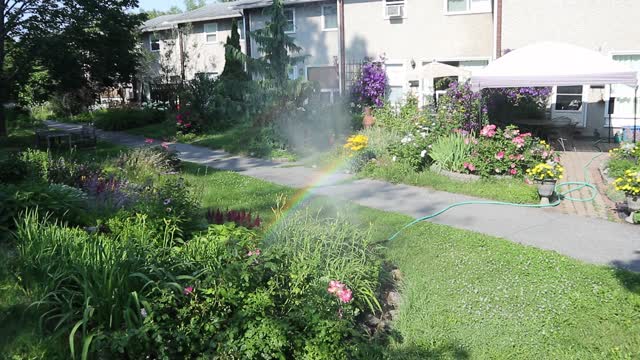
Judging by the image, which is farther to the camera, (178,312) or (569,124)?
(569,124)

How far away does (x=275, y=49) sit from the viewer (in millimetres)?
17328

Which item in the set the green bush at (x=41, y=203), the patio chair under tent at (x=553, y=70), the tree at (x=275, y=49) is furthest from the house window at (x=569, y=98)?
the green bush at (x=41, y=203)

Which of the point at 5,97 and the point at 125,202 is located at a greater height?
the point at 5,97

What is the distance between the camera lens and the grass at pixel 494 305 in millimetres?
4754

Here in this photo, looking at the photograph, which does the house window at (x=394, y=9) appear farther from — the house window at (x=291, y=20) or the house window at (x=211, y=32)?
the house window at (x=211, y=32)

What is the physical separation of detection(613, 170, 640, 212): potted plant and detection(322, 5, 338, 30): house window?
15.9 metres

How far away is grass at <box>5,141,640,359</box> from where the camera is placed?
187 inches

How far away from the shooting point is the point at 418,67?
2022cm

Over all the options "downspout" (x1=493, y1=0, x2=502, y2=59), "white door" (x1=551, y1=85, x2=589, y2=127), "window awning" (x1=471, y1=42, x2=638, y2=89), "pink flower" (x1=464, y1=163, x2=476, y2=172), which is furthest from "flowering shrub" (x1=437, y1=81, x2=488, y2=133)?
"white door" (x1=551, y1=85, x2=589, y2=127)

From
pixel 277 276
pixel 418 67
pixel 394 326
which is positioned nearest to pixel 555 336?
pixel 394 326

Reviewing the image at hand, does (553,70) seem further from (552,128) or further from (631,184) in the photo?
(631,184)

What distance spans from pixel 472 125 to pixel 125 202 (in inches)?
375

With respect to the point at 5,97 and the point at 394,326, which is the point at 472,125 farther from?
the point at 5,97

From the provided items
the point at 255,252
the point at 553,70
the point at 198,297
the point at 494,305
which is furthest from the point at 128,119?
the point at 494,305
